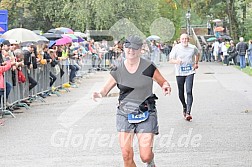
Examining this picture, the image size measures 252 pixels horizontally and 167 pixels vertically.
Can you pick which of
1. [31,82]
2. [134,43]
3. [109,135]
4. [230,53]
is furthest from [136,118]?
[230,53]

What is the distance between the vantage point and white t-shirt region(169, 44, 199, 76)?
13.4 meters

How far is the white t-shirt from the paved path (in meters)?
1.02

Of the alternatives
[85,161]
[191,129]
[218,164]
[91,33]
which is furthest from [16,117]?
[91,33]

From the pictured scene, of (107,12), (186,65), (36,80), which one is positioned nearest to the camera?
(186,65)

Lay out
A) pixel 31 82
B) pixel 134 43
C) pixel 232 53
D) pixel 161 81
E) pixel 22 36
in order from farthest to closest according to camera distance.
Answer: pixel 232 53 < pixel 22 36 < pixel 31 82 < pixel 161 81 < pixel 134 43

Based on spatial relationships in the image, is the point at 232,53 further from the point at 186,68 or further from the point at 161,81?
the point at 161,81

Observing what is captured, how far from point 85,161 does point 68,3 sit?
38.9m

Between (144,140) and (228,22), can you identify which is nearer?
(144,140)

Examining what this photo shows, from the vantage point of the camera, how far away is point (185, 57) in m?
13.4

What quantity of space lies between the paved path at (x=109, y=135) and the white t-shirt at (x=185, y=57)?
102 centimetres

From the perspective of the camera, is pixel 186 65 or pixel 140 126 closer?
pixel 140 126

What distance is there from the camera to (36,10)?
51000 millimetres

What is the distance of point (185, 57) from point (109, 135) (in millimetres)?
2806

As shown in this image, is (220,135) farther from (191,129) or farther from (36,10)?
(36,10)
